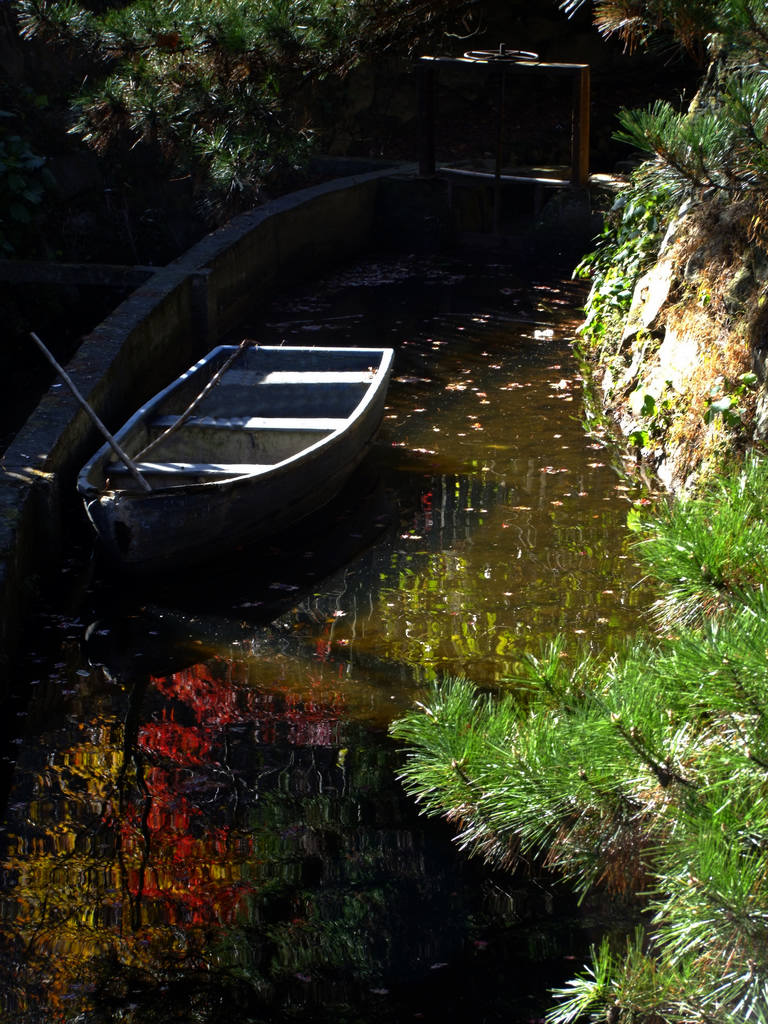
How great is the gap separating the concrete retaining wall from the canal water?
1.11ft

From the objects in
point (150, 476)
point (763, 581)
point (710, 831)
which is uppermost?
point (763, 581)

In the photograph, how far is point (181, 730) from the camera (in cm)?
488

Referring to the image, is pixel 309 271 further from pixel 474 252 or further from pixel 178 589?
pixel 178 589

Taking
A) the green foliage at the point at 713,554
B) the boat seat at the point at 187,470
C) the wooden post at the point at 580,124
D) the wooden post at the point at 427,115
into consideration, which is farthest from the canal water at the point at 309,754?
the wooden post at the point at 427,115

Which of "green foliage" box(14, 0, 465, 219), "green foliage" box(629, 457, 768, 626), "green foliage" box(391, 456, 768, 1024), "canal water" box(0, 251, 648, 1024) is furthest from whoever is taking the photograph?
"green foliage" box(14, 0, 465, 219)

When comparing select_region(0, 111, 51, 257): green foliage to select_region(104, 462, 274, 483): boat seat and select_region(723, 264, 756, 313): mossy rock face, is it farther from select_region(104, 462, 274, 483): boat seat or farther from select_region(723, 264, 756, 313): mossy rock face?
select_region(723, 264, 756, 313): mossy rock face

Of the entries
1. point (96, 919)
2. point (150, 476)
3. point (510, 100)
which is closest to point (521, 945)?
point (96, 919)

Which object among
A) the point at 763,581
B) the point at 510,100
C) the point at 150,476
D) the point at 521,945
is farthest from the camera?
the point at 510,100

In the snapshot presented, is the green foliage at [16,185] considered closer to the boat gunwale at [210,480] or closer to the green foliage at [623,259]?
the boat gunwale at [210,480]

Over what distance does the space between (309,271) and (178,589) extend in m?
6.92

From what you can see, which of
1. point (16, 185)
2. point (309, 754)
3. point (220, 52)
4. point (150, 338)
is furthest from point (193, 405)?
point (16, 185)

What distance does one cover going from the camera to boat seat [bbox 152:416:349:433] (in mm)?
7125

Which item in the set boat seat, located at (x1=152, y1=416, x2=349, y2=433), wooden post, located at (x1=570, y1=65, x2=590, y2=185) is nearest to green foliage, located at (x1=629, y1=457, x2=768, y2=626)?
boat seat, located at (x1=152, y1=416, x2=349, y2=433)

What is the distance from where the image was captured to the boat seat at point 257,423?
7125mm
